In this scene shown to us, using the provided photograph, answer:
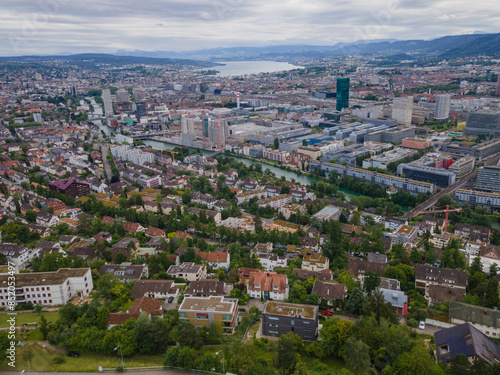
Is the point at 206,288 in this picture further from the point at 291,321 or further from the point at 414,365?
the point at 414,365

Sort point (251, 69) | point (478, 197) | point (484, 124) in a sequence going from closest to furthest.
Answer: point (478, 197) < point (484, 124) < point (251, 69)

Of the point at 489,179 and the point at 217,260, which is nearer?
the point at 217,260

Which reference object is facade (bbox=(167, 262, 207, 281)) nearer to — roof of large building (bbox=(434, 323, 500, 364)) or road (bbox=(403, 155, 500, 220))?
roof of large building (bbox=(434, 323, 500, 364))

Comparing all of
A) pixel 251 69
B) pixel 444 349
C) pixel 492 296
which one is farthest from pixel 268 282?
pixel 251 69

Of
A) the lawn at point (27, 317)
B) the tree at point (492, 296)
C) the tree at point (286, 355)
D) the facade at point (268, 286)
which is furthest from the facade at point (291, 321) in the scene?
the lawn at point (27, 317)

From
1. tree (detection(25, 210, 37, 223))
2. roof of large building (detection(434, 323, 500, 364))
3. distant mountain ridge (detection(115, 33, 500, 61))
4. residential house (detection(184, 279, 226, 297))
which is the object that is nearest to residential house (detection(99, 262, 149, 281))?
residential house (detection(184, 279, 226, 297))

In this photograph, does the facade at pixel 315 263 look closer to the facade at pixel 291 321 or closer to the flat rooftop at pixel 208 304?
the facade at pixel 291 321
